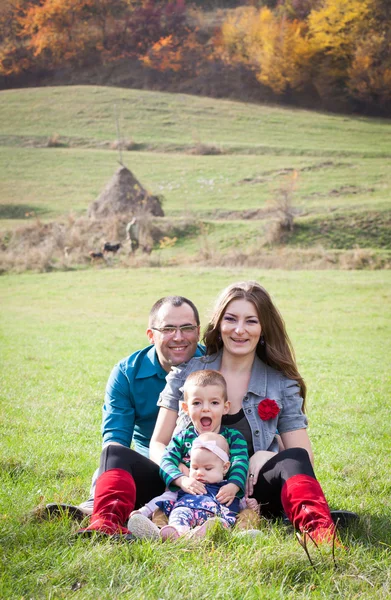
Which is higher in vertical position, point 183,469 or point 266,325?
point 266,325

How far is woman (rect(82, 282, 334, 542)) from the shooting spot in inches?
104

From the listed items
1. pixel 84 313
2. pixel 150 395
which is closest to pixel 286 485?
pixel 150 395

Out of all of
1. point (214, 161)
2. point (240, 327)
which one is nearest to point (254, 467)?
point (240, 327)

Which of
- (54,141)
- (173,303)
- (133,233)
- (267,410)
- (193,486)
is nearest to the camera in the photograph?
(193,486)

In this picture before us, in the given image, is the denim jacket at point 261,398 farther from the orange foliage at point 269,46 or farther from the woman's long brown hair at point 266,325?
the orange foliage at point 269,46

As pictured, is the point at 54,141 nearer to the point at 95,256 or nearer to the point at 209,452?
the point at 95,256

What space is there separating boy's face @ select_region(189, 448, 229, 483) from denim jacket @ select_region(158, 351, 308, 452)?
8.9 inches

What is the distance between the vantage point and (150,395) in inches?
130

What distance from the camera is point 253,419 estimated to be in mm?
3002

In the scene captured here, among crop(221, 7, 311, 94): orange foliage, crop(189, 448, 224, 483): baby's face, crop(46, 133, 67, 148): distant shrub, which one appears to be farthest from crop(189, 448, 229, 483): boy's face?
crop(46, 133, 67, 148): distant shrub

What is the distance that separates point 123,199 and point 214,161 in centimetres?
246

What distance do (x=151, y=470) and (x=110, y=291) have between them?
9798 mm

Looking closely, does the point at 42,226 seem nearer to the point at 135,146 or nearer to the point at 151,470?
the point at 135,146

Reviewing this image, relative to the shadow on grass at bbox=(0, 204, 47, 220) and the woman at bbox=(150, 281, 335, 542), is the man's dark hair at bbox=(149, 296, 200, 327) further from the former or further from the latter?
the shadow on grass at bbox=(0, 204, 47, 220)
